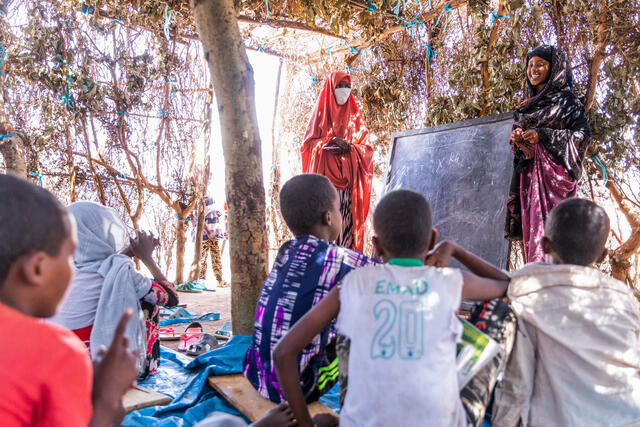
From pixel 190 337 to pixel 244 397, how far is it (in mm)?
1813

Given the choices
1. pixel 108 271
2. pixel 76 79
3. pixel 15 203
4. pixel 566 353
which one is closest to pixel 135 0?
pixel 76 79

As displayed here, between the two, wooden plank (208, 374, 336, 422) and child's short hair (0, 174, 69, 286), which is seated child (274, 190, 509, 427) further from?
child's short hair (0, 174, 69, 286)

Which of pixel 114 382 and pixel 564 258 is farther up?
pixel 564 258

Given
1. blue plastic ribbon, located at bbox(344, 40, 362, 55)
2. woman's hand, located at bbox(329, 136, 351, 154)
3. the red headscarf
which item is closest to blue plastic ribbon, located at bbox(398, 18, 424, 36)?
blue plastic ribbon, located at bbox(344, 40, 362, 55)

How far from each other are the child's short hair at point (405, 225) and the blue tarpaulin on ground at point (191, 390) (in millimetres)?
1320

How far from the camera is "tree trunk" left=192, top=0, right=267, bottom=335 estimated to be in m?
3.21

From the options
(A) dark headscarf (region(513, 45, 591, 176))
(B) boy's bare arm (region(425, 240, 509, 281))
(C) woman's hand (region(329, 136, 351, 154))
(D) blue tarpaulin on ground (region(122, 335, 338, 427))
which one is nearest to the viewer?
(B) boy's bare arm (region(425, 240, 509, 281))

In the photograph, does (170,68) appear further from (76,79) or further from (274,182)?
(274,182)

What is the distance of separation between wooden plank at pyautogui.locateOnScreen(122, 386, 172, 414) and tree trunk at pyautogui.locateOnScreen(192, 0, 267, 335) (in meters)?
0.76

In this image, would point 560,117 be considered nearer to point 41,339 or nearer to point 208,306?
point 41,339

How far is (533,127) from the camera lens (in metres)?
3.86

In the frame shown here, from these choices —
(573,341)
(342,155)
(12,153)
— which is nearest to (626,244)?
(342,155)

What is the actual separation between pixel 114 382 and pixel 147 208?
25.9 feet

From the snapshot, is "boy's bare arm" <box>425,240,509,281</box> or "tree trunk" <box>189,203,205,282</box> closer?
"boy's bare arm" <box>425,240,509,281</box>
